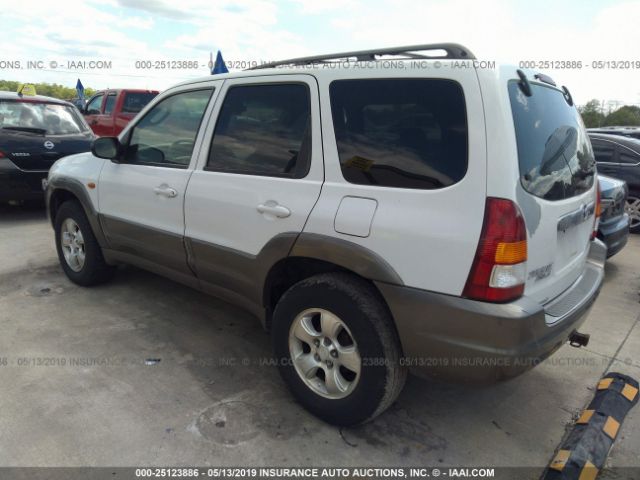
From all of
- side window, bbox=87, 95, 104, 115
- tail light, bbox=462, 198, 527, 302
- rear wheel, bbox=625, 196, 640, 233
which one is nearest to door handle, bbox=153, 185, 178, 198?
tail light, bbox=462, 198, 527, 302

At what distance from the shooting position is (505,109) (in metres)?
Result: 2.04

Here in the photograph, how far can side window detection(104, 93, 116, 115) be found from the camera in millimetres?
12520

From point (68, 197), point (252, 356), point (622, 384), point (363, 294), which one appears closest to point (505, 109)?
point (363, 294)

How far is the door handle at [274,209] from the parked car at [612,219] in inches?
144

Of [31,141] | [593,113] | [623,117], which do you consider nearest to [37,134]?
[31,141]

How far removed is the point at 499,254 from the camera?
1.99 m

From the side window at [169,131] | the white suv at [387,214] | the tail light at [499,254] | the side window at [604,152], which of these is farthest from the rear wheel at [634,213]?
the side window at [169,131]

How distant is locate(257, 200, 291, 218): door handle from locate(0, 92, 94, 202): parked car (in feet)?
17.8

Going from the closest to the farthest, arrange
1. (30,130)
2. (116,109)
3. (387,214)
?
(387,214)
(30,130)
(116,109)

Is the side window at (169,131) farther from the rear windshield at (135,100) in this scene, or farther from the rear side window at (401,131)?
the rear windshield at (135,100)

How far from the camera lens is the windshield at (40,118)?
22.6 feet

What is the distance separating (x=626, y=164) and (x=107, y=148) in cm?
721

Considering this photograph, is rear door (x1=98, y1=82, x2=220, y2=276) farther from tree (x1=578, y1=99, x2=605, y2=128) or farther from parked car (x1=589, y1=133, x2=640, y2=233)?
→ tree (x1=578, y1=99, x2=605, y2=128)

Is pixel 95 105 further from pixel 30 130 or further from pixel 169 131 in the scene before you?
pixel 169 131
